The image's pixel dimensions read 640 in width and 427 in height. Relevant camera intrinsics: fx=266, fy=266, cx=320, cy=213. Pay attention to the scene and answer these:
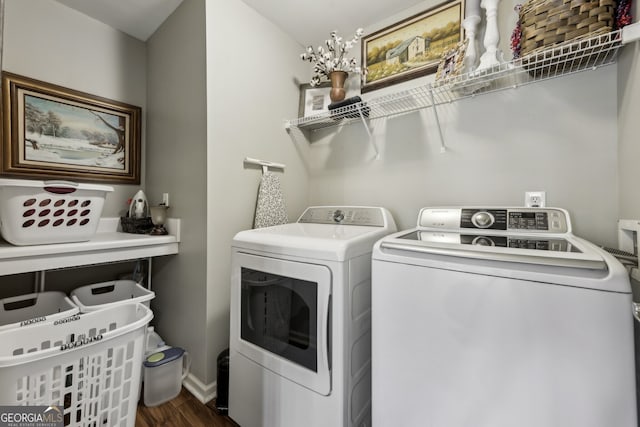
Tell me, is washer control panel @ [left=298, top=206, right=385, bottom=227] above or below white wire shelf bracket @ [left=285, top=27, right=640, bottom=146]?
below

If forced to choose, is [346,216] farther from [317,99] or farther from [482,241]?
[317,99]

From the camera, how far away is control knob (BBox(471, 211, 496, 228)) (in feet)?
4.26

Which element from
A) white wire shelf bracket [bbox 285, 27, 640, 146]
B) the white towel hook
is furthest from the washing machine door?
white wire shelf bracket [bbox 285, 27, 640, 146]

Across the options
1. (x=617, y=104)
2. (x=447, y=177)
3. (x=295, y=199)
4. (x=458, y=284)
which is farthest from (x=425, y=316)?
(x=295, y=199)

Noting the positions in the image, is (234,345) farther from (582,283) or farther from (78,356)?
(582,283)

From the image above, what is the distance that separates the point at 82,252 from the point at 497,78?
241 centimetres

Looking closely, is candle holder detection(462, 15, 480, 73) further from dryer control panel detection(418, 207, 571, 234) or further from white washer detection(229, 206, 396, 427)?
white washer detection(229, 206, 396, 427)

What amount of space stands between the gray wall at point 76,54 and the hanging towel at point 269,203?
1.13 meters

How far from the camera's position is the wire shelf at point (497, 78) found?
3.56 ft

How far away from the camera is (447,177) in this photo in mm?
1634

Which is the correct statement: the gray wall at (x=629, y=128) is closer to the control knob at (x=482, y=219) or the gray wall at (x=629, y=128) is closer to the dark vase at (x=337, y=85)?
the control knob at (x=482, y=219)

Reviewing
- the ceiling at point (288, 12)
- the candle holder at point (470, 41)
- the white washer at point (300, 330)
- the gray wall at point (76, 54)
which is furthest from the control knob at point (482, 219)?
the gray wall at point (76, 54)

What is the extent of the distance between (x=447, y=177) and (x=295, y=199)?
1.16 m

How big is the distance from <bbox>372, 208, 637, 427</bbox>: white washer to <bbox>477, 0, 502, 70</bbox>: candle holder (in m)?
0.92
